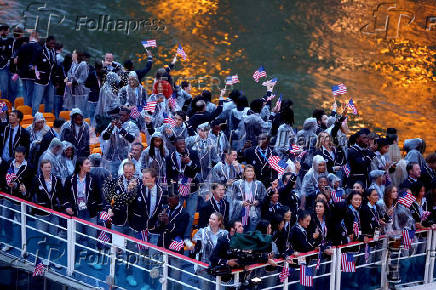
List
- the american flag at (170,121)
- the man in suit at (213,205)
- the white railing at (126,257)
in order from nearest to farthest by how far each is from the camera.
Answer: the white railing at (126,257) < the man in suit at (213,205) < the american flag at (170,121)

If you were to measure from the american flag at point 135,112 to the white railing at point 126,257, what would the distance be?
3.21m

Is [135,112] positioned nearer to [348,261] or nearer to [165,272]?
[165,272]

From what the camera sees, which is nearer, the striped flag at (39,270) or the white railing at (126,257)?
the white railing at (126,257)

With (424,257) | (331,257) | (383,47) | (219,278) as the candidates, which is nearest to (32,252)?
(219,278)

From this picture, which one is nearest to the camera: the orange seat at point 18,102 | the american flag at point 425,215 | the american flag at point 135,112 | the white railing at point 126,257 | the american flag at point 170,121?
the white railing at point 126,257

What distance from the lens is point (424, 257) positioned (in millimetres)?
11336

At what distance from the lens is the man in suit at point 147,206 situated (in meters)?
10.4

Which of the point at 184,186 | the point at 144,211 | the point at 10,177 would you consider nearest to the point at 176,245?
the point at 144,211

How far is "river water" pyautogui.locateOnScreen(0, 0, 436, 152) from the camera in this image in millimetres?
22281

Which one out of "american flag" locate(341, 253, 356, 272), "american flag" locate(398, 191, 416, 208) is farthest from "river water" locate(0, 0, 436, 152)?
"american flag" locate(341, 253, 356, 272)

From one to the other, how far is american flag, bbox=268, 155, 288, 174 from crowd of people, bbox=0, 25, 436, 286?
0.05 feet

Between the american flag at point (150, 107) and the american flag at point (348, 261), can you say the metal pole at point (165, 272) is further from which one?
the american flag at point (150, 107)

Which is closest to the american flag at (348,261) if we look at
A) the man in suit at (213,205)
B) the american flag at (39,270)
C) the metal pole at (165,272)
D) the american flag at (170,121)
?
the man in suit at (213,205)

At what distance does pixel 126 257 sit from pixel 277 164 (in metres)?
2.73
